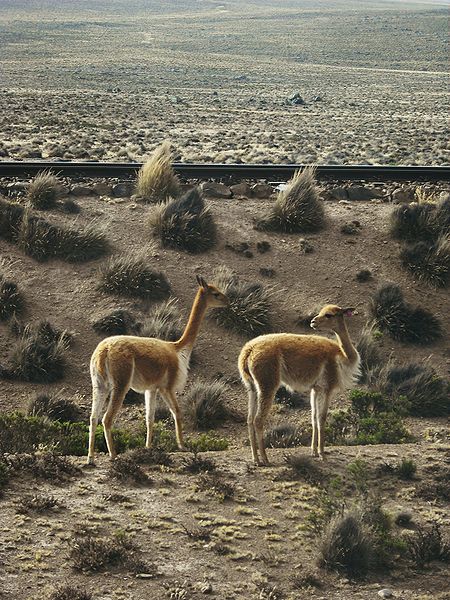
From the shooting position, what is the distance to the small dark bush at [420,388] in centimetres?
1416

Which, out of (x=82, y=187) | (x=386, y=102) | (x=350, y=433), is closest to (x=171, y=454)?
(x=350, y=433)

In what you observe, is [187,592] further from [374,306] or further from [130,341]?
[374,306]

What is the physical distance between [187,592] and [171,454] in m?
3.04

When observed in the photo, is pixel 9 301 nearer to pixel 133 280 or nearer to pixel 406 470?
pixel 133 280

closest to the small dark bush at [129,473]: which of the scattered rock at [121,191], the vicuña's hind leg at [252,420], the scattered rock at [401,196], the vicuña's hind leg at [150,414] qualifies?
the vicuña's hind leg at [150,414]

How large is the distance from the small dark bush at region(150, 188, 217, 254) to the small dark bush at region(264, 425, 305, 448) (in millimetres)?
5277

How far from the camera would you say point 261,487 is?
10648 millimetres

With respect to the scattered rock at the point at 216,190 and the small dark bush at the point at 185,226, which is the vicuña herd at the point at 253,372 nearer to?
the small dark bush at the point at 185,226

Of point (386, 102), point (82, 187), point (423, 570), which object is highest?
point (82, 187)

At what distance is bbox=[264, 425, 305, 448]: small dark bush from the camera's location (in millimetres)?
12609

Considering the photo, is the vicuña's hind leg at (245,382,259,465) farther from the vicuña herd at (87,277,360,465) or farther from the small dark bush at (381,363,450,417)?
the small dark bush at (381,363,450,417)

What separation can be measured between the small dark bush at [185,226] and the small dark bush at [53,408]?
4621 millimetres

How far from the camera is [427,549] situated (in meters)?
9.36

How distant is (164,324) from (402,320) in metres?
3.77
